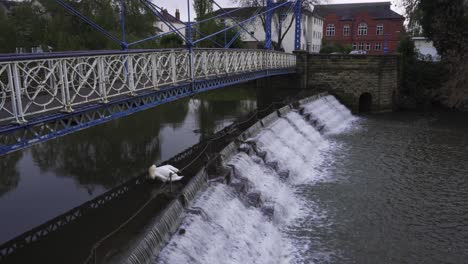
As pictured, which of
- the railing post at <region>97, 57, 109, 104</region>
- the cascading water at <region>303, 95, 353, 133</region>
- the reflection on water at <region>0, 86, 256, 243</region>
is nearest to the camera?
the railing post at <region>97, 57, 109, 104</region>

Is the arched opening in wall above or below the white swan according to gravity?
below

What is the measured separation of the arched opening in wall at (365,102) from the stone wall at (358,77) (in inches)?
33.9

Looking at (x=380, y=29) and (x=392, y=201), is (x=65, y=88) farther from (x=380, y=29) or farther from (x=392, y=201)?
(x=380, y=29)

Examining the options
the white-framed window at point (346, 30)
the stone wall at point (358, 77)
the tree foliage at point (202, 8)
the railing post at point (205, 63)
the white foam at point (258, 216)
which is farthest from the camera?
the white-framed window at point (346, 30)

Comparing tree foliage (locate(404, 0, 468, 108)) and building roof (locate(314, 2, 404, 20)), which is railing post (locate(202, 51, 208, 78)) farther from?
building roof (locate(314, 2, 404, 20))

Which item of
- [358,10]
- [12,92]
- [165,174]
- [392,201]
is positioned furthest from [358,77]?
[358,10]

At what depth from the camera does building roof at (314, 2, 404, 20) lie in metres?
58.7

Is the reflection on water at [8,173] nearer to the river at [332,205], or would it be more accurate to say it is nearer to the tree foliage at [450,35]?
the river at [332,205]

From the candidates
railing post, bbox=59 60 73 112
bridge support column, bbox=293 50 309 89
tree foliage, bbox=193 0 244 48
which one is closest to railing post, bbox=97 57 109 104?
railing post, bbox=59 60 73 112

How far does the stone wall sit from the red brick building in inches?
1207

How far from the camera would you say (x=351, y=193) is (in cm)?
1309

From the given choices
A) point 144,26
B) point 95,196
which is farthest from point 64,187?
point 144,26

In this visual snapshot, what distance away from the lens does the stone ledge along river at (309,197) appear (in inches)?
373

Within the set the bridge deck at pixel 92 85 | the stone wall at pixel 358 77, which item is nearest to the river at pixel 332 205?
the bridge deck at pixel 92 85
